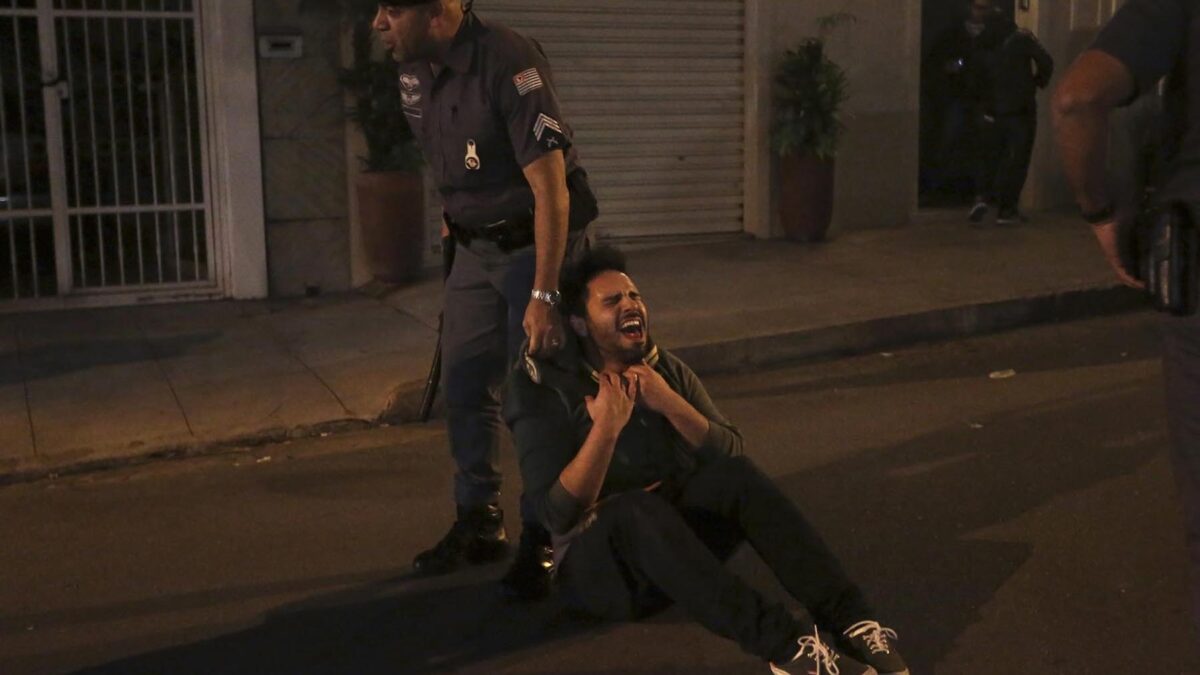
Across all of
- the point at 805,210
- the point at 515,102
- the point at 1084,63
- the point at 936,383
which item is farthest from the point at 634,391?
the point at 805,210

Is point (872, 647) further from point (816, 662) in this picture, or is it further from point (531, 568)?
point (531, 568)

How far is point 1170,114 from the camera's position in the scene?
3168 mm

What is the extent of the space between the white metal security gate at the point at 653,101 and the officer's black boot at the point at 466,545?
631cm

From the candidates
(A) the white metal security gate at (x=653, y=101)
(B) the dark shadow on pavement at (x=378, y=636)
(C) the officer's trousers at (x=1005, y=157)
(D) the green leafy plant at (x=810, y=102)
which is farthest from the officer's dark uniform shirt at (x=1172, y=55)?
(C) the officer's trousers at (x=1005, y=157)

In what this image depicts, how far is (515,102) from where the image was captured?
4.35 m

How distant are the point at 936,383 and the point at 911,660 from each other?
11.7 feet

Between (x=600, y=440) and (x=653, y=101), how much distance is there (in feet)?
24.9

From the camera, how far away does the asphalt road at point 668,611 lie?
4.16 meters

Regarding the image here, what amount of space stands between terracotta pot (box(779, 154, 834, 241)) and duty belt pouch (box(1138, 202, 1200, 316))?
8189 millimetres

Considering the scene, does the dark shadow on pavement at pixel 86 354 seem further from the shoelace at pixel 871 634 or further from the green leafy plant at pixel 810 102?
the shoelace at pixel 871 634

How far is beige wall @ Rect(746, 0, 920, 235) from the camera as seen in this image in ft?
37.6

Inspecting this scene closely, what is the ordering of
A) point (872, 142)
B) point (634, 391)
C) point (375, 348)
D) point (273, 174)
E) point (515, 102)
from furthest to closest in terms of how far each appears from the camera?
point (872, 142) < point (273, 174) < point (375, 348) < point (515, 102) < point (634, 391)

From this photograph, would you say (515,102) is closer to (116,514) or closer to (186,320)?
(116,514)

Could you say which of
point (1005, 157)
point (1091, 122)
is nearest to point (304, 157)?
point (1005, 157)
